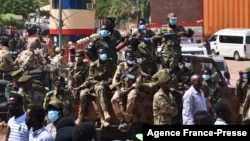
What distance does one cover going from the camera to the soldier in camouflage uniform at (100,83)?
12.5 metres

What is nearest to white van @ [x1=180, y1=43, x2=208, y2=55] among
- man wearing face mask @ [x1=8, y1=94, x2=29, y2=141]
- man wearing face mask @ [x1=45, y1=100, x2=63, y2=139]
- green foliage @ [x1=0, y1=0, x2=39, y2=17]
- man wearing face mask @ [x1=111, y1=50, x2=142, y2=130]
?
man wearing face mask @ [x1=111, y1=50, x2=142, y2=130]

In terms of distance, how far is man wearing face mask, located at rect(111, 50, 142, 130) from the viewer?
12234mm

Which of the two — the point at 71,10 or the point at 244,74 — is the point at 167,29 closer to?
the point at 244,74

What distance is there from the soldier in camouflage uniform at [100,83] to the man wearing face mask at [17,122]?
358cm

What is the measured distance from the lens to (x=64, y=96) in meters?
11.9

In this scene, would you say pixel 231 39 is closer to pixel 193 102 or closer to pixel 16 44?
pixel 16 44

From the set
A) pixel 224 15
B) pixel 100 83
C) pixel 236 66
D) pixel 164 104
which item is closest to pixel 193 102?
pixel 164 104

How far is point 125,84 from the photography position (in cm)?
1240

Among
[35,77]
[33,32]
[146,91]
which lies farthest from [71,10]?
[146,91]

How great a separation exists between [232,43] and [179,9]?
43.5 feet

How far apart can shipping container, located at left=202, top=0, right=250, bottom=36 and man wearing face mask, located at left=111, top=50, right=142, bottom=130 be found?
38720 millimetres

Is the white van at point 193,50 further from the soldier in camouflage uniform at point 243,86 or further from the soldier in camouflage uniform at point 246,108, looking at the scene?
the soldier in camouflage uniform at point 246,108

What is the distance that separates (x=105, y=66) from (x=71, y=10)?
92.4 ft

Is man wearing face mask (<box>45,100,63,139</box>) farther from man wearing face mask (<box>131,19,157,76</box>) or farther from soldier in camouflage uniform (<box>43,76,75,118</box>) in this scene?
man wearing face mask (<box>131,19,157,76</box>)
